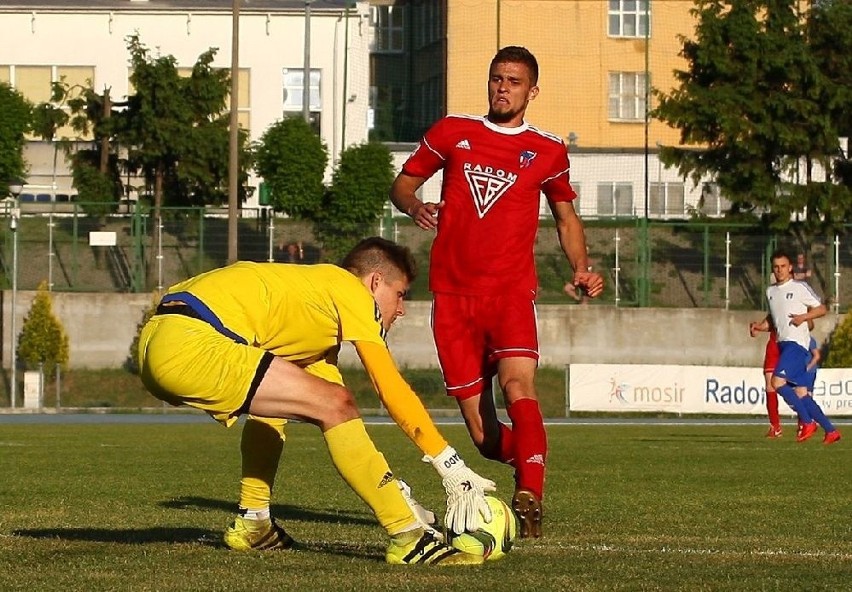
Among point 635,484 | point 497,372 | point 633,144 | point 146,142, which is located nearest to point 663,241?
point 146,142

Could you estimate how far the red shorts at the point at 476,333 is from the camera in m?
8.74

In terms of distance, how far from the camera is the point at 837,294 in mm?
41062

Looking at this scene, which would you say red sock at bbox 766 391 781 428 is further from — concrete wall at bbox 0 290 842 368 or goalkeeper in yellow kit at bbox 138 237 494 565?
concrete wall at bbox 0 290 842 368

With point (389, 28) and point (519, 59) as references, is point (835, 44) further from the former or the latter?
point (519, 59)

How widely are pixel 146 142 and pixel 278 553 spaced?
40.9m

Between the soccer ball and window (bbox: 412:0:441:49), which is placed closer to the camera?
the soccer ball

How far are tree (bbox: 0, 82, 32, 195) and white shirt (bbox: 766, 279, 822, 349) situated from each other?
30806 millimetres

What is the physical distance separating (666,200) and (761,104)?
1128 cm

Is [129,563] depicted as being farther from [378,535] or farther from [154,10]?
[154,10]

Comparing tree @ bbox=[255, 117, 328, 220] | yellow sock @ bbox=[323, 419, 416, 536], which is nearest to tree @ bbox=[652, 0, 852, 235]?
tree @ bbox=[255, 117, 328, 220]

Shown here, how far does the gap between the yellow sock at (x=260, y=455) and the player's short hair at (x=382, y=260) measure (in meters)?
1.02

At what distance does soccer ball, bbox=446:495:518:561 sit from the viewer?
6.84 meters

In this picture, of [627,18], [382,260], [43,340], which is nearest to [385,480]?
[382,260]

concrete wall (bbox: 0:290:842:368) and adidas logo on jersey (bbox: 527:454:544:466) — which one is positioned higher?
adidas logo on jersey (bbox: 527:454:544:466)
